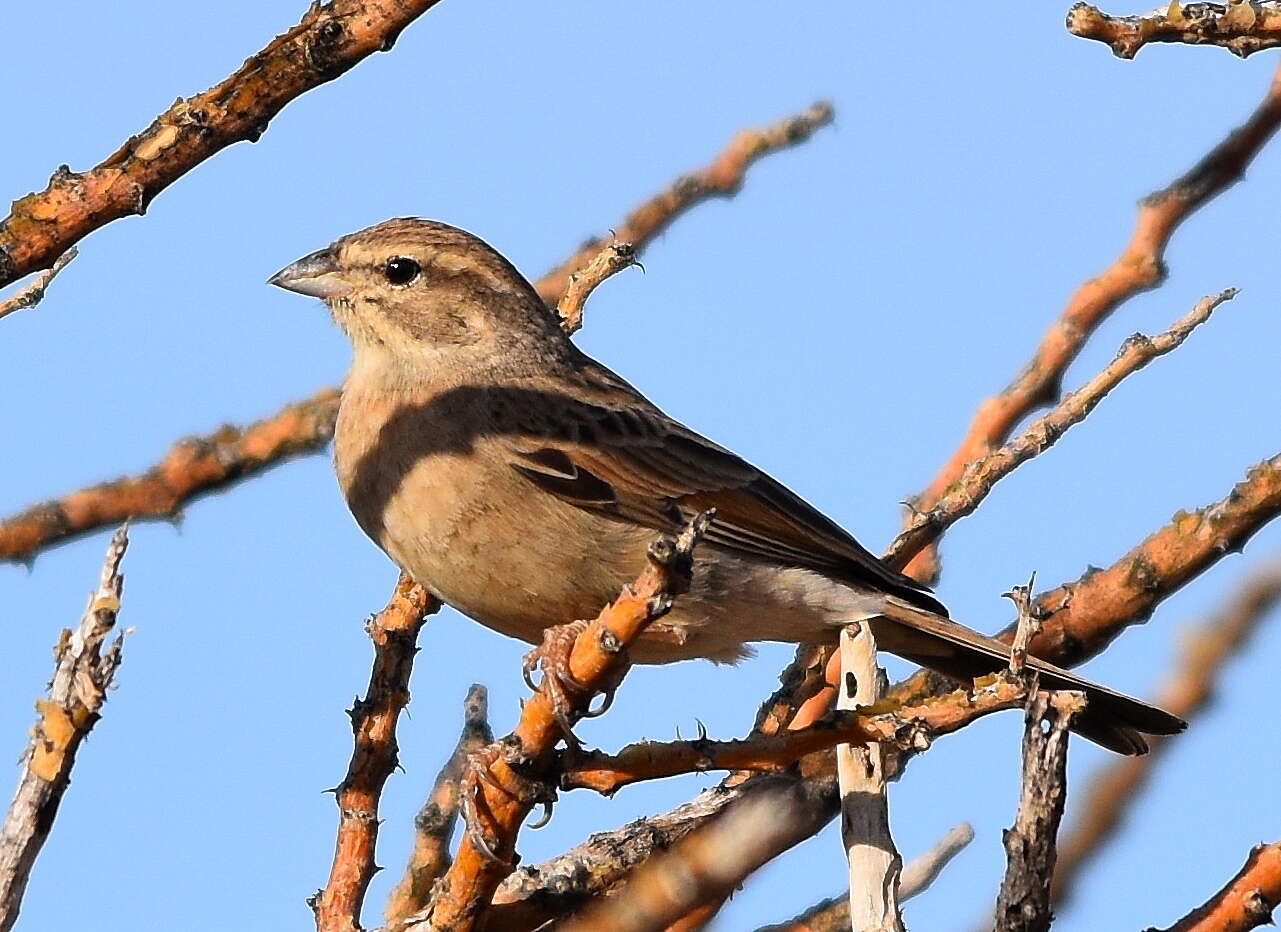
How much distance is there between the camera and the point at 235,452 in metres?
6.02

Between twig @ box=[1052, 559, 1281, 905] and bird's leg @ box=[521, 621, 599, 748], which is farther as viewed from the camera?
twig @ box=[1052, 559, 1281, 905]

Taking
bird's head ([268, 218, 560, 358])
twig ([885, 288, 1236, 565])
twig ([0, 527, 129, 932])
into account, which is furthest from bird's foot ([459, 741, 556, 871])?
bird's head ([268, 218, 560, 358])

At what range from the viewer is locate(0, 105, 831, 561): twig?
18.5 ft

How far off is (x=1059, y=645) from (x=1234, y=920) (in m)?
2.39

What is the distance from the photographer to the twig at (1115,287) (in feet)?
18.5

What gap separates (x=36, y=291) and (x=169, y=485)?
2212 mm

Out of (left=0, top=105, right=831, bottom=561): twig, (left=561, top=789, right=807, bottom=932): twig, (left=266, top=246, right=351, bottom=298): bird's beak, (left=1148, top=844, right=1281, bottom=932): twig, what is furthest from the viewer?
(left=266, top=246, right=351, bottom=298): bird's beak

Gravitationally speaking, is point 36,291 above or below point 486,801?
above

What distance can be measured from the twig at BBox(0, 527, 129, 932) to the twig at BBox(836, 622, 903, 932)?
1.33 meters

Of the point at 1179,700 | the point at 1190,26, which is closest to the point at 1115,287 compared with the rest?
the point at 1179,700

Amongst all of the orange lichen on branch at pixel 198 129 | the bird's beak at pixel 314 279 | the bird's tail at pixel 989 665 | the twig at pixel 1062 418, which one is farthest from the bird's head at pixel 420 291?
the orange lichen on branch at pixel 198 129

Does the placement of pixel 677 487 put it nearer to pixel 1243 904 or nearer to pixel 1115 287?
pixel 1115 287

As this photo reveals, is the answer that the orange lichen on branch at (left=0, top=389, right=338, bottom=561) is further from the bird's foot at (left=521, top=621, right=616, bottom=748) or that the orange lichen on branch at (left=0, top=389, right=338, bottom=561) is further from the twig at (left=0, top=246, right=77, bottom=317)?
the bird's foot at (left=521, top=621, right=616, bottom=748)

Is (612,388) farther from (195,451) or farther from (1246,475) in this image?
(1246,475)
